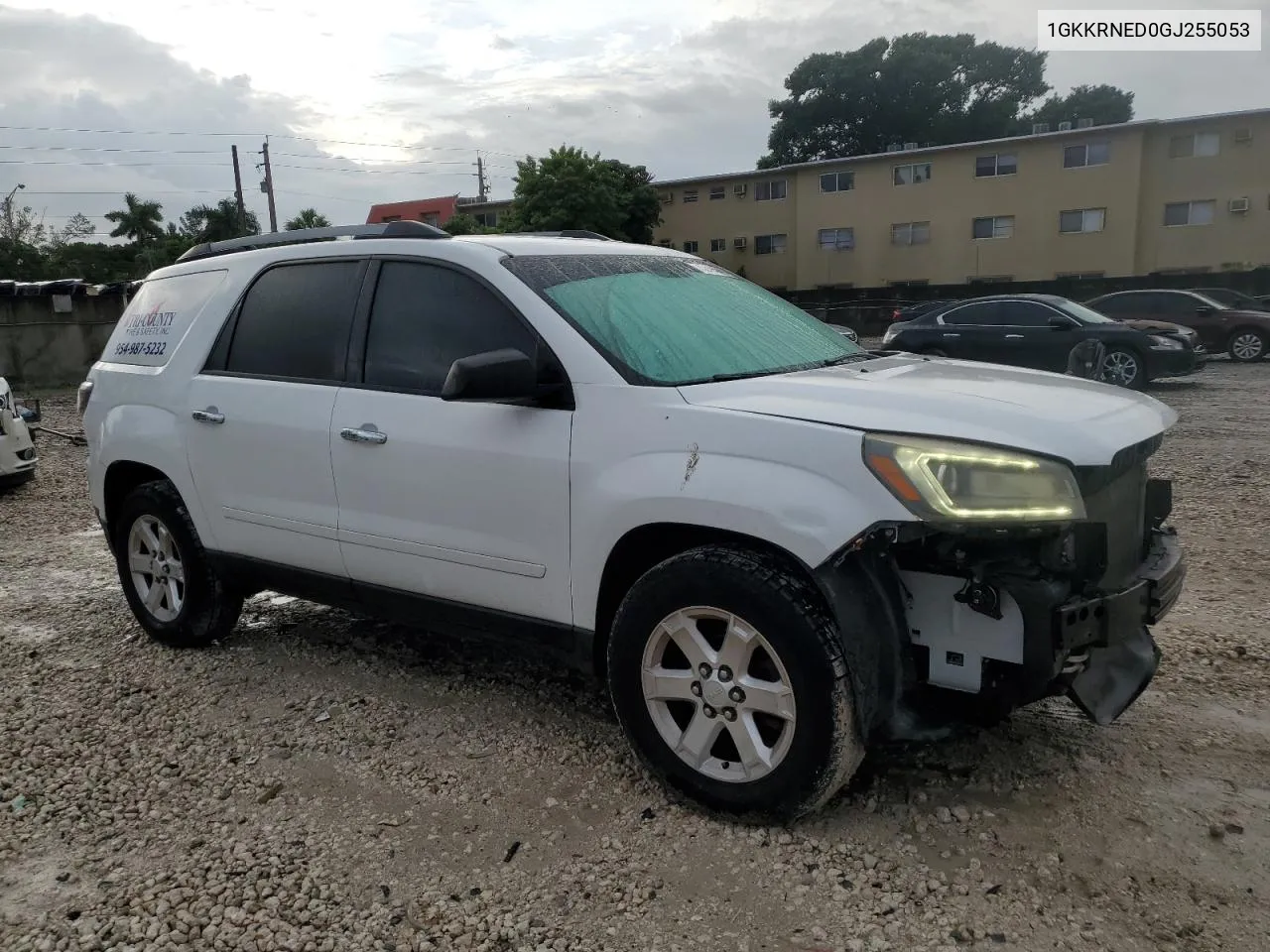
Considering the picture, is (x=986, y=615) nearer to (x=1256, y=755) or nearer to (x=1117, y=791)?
(x=1117, y=791)

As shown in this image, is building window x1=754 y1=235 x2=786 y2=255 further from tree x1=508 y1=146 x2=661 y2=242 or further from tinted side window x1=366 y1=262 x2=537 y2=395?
tinted side window x1=366 y1=262 x2=537 y2=395

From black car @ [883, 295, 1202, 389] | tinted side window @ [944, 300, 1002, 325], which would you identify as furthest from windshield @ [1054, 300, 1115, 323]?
tinted side window @ [944, 300, 1002, 325]

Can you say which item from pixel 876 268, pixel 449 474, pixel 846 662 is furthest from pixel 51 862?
pixel 876 268

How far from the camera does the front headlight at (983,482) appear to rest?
254cm

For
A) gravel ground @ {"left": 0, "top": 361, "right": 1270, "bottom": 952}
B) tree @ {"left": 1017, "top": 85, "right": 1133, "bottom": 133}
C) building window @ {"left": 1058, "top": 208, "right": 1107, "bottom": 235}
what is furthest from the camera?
tree @ {"left": 1017, "top": 85, "right": 1133, "bottom": 133}

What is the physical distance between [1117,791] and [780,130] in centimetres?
5605

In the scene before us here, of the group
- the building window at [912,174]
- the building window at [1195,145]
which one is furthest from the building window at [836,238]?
the building window at [1195,145]

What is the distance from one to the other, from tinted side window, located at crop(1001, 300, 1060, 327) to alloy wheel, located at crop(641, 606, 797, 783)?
40.4ft

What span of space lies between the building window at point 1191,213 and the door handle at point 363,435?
34910mm

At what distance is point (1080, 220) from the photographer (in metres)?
33.6

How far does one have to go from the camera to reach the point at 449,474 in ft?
11.0

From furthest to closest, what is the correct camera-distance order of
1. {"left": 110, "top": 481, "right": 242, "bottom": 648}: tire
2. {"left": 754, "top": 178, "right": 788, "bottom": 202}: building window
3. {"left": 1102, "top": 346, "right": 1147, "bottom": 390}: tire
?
{"left": 754, "top": 178, "right": 788, "bottom": 202}: building window
{"left": 1102, "top": 346, "right": 1147, "bottom": 390}: tire
{"left": 110, "top": 481, "right": 242, "bottom": 648}: tire

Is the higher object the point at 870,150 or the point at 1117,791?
the point at 870,150

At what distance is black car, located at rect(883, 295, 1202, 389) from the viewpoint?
536 inches
